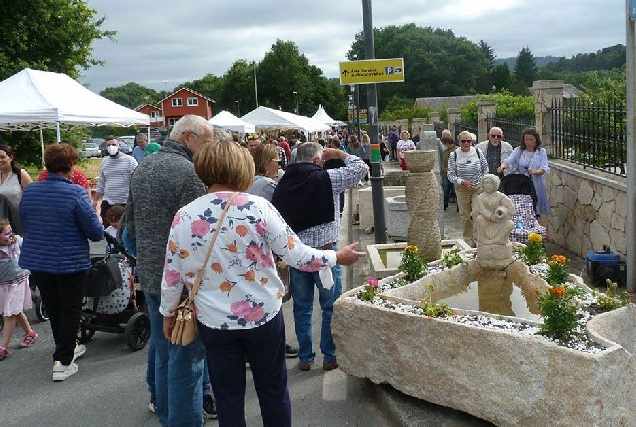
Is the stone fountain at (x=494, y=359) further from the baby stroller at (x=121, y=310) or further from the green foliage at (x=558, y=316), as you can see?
the baby stroller at (x=121, y=310)

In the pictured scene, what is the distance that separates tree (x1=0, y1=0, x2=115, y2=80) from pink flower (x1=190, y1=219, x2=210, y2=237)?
17.9 m

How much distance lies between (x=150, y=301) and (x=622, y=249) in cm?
544

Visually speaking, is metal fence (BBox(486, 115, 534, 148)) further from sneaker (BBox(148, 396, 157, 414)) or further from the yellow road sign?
sneaker (BBox(148, 396, 157, 414))

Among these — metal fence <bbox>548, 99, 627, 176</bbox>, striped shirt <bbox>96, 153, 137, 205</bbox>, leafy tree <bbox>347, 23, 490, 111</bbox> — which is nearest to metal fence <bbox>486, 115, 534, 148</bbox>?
metal fence <bbox>548, 99, 627, 176</bbox>

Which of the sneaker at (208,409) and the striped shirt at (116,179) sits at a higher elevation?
the striped shirt at (116,179)

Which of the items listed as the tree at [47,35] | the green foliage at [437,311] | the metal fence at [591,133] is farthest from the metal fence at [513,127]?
the tree at [47,35]

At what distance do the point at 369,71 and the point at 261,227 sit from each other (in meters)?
4.86

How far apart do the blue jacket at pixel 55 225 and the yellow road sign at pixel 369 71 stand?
3581 mm

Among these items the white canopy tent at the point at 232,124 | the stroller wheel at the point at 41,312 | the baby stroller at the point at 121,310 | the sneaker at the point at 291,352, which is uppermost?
the white canopy tent at the point at 232,124

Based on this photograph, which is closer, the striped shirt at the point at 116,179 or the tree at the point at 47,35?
the striped shirt at the point at 116,179

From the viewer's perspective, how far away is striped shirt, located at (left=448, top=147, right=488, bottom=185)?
8125 millimetres

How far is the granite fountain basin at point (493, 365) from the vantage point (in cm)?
311

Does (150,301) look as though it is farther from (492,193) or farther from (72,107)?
(72,107)

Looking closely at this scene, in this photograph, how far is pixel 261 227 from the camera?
283 cm
